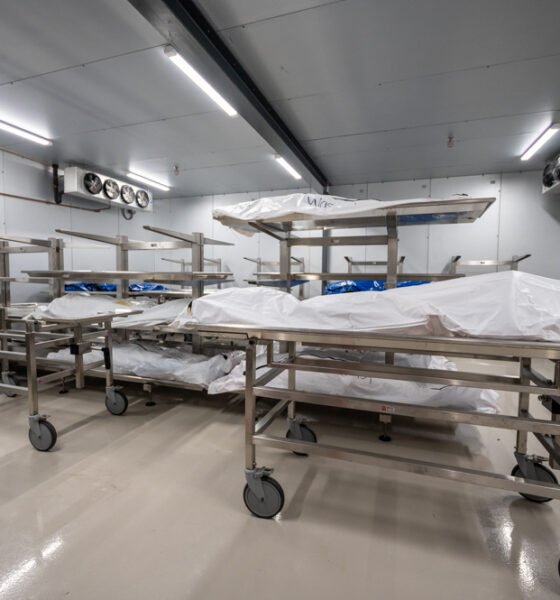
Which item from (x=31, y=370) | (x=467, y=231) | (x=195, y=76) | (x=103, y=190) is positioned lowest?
(x=31, y=370)

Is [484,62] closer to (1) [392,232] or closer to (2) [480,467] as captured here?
(1) [392,232]

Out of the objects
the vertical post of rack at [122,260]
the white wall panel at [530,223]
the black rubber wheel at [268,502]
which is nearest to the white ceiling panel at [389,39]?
the vertical post of rack at [122,260]

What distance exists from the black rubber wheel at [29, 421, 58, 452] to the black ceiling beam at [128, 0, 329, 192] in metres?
2.56

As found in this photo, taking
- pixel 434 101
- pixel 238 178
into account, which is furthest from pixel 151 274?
pixel 238 178

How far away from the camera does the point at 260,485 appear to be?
153cm

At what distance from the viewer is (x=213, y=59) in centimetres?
240

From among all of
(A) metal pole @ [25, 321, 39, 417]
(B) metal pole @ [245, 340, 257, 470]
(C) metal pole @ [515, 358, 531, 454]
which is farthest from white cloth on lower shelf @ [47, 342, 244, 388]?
(C) metal pole @ [515, 358, 531, 454]

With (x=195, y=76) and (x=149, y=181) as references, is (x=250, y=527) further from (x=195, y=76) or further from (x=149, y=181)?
(x=149, y=181)

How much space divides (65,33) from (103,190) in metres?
3.03

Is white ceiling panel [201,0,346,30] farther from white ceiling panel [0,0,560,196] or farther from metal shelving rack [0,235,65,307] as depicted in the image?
metal shelving rack [0,235,65,307]

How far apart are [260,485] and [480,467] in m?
1.35

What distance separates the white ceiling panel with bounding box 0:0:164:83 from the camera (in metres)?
2.01

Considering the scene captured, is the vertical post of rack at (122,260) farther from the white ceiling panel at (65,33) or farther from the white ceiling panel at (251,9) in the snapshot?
the white ceiling panel at (251,9)

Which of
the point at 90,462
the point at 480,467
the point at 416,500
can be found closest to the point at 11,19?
the point at 90,462
